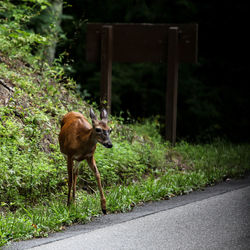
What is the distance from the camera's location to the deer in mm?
6324

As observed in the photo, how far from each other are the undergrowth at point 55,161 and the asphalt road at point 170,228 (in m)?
0.27

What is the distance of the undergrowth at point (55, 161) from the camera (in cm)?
669

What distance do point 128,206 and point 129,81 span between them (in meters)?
10.6

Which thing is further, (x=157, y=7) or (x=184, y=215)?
(x=157, y=7)

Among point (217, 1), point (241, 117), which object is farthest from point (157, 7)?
point (241, 117)

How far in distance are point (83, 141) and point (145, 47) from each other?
210 inches

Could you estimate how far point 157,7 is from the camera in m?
17.9

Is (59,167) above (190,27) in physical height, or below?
below

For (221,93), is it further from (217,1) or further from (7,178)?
(7,178)

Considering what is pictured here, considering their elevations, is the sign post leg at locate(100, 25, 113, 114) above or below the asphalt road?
above

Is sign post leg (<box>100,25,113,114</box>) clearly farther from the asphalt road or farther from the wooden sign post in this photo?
the asphalt road

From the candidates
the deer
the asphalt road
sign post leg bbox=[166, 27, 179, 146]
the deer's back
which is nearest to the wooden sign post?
sign post leg bbox=[166, 27, 179, 146]

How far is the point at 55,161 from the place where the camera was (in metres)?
8.21

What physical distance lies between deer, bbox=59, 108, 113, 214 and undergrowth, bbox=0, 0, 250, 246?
1.34ft
